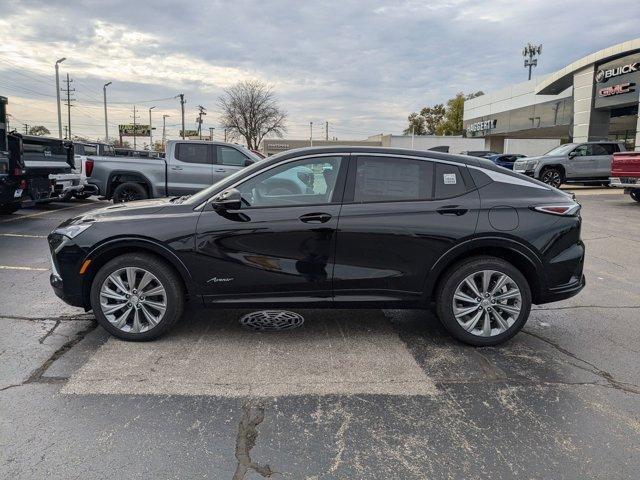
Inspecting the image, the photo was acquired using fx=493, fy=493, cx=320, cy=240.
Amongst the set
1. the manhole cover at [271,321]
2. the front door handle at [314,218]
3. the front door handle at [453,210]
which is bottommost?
the manhole cover at [271,321]

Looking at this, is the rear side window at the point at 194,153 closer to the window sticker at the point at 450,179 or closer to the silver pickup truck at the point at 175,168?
the silver pickup truck at the point at 175,168

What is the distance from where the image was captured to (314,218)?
414cm

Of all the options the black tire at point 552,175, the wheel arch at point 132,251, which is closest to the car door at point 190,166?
the wheel arch at point 132,251

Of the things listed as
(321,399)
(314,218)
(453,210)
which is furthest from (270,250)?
(453,210)

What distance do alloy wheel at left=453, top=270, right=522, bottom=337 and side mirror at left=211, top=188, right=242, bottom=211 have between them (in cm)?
201

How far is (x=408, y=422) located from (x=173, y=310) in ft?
7.12

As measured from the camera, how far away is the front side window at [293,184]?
4.26 metres

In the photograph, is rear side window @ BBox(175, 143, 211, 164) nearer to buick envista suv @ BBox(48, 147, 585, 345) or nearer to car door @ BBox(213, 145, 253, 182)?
car door @ BBox(213, 145, 253, 182)

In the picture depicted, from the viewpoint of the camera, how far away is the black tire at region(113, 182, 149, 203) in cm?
1245

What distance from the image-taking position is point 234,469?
8.69ft

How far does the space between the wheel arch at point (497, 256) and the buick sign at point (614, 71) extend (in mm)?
24936

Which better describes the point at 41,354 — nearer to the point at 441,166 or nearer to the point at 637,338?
the point at 441,166

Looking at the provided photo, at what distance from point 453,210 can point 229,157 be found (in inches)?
355

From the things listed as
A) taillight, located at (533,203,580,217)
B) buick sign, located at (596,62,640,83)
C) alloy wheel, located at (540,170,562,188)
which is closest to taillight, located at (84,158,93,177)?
taillight, located at (533,203,580,217)
